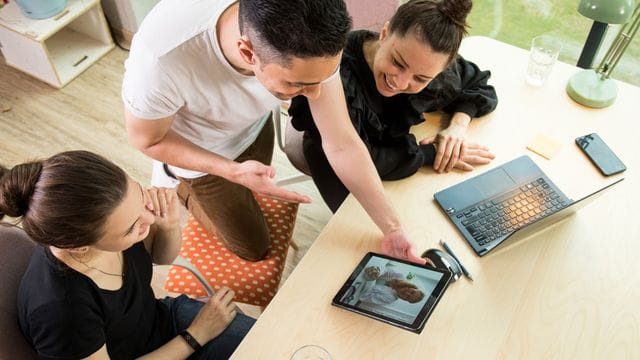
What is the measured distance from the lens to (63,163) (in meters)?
0.97

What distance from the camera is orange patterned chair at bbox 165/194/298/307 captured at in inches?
57.8

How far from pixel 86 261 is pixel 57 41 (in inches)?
87.0

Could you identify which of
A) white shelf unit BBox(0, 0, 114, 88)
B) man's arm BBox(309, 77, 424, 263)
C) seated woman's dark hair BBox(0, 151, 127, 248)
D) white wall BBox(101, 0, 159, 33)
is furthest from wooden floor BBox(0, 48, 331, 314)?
seated woman's dark hair BBox(0, 151, 127, 248)

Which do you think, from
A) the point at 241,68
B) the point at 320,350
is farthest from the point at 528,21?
the point at 320,350

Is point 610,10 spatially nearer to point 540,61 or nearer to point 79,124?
point 540,61

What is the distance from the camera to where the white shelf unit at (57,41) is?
251 cm

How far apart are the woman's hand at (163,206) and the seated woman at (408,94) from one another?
1.25 ft

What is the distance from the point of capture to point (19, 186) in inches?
37.4

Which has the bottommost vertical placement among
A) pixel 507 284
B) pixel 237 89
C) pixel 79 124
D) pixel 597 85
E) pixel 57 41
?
pixel 79 124

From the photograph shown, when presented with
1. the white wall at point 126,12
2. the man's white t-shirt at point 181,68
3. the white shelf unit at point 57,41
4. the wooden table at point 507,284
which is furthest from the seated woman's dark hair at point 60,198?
the white wall at point 126,12

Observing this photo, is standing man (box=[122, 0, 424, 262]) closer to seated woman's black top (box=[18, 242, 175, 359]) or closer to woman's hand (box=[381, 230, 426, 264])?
woman's hand (box=[381, 230, 426, 264])

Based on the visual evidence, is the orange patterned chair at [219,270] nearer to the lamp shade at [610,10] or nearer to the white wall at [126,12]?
the lamp shade at [610,10]

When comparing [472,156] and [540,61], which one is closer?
[472,156]

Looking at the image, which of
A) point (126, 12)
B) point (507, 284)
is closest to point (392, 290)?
point (507, 284)
